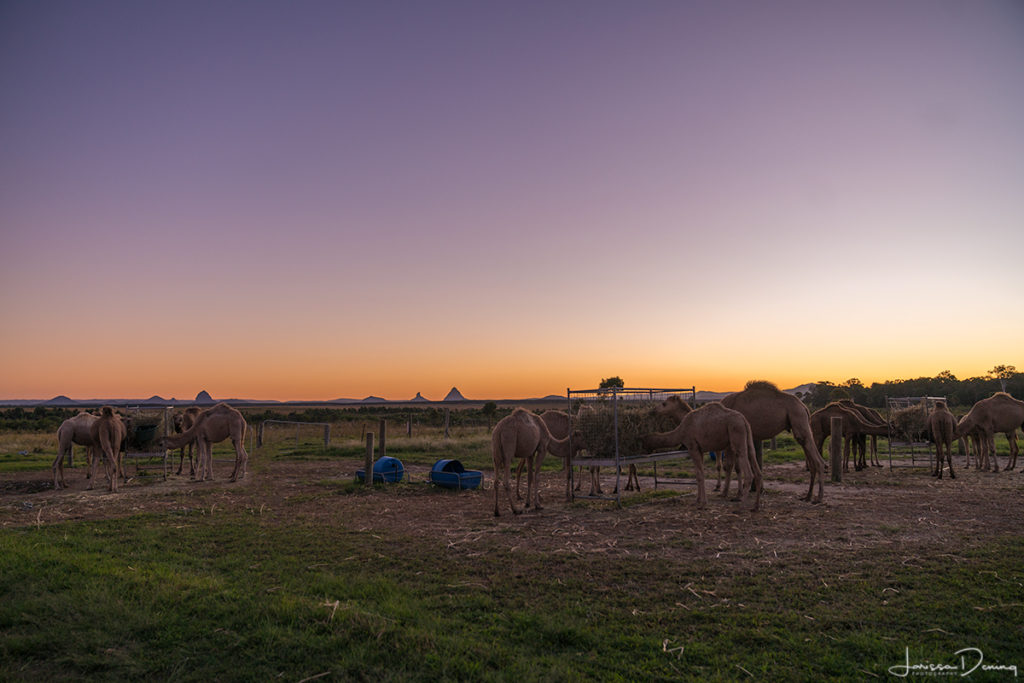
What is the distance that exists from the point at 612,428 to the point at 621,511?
2.11 meters

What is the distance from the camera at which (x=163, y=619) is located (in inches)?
239

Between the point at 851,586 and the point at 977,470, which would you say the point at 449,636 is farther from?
the point at 977,470

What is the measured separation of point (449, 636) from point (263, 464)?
2037cm

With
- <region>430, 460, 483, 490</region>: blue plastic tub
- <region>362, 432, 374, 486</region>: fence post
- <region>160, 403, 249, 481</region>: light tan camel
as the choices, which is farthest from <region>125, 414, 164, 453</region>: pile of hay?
<region>430, 460, 483, 490</region>: blue plastic tub

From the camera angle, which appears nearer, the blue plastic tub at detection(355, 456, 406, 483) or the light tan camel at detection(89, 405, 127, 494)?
the light tan camel at detection(89, 405, 127, 494)

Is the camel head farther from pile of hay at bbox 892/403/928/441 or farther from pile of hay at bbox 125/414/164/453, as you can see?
pile of hay at bbox 125/414/164/453

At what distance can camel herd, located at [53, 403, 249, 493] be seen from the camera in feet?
52.5

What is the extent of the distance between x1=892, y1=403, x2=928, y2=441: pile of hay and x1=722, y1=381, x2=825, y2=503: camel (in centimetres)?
890

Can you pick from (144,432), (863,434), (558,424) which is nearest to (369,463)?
(558,424)

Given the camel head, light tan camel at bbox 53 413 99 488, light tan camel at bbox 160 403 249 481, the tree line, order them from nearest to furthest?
the camel head, light tan camel at bbox 53 413 99 488, light tan camel at bbox 160 403 249 481, the tree line

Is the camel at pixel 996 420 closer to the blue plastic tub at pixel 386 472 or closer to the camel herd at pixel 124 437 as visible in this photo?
the blue plastic tub at pixel 386 472
